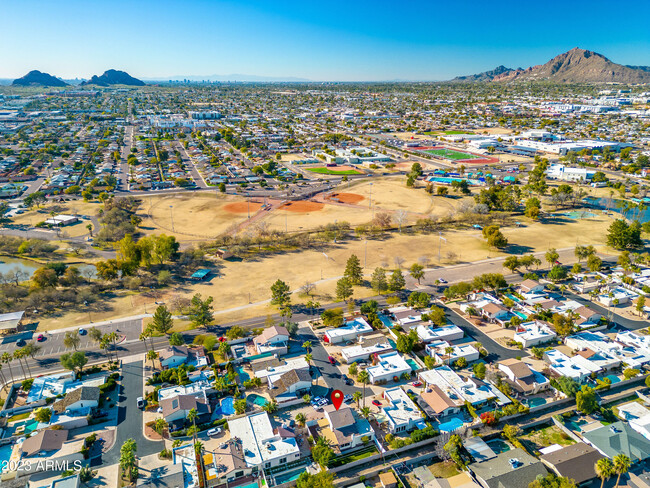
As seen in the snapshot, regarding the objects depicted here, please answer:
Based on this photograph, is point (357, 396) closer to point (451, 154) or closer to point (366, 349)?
point (366, 349)

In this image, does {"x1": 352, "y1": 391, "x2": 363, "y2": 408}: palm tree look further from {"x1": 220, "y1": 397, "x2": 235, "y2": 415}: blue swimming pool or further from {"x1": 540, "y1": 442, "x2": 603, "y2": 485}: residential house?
{"x1": 540, "y1": 442, "x2": 603, "y2": 485}: residential house

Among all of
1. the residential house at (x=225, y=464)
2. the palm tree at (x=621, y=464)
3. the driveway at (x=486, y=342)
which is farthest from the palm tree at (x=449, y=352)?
the residential house at (x=225, y=464)

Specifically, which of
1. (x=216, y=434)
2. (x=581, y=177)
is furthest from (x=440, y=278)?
(x=581, y=177)

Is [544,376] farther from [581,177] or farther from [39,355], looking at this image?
[581,177]

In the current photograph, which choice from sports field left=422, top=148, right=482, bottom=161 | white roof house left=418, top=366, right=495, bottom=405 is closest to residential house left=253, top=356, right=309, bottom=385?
white roof house left=418, top=366, right=495, bottom=405

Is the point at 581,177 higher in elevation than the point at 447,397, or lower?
higher

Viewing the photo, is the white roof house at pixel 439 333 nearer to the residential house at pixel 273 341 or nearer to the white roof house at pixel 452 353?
the white roof house at pixel 452 353

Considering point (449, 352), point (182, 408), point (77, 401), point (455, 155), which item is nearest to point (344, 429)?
point (182, 408)
